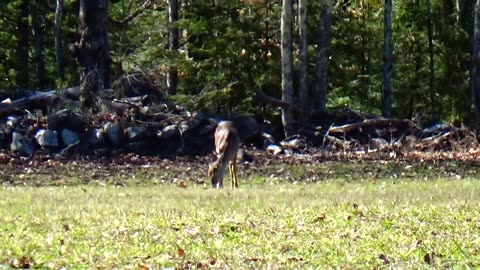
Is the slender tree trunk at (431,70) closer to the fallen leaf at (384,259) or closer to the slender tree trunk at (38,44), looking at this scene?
the slender tree trunk at (38,44)

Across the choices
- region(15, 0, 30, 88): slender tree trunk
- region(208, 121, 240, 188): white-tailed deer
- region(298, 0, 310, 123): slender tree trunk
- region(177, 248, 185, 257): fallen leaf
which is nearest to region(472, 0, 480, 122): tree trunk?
region(298, 0, 310, 123): slender tree trunk

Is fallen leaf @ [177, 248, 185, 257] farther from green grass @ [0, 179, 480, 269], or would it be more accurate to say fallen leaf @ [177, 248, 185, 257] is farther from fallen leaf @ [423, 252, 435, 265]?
fallen leaf @ [423, 252, 435, 265]

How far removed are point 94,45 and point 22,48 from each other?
15.4 m

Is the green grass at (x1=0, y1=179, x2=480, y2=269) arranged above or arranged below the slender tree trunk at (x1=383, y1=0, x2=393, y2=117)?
below

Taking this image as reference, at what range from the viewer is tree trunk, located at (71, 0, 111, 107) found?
29906 millimetres

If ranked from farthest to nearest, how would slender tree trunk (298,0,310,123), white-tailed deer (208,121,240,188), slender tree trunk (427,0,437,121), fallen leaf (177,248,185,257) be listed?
slender tree trunk (427,0,437,121), slender tree trunk (298,0,310,123), white-tailed deer (208,121,240,188), fallen leaf (177,248,185,257)

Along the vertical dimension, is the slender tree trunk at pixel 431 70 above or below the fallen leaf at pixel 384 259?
above

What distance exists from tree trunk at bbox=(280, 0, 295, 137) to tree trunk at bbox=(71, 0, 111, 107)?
15.2ft

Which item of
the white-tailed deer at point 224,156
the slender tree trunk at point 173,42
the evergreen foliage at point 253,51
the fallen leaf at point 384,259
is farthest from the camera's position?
the slender tree trunk at point 173,42

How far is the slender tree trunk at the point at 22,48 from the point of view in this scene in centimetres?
4381

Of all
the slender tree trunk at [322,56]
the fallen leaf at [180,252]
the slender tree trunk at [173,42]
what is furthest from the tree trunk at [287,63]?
the fallen leaf at [180,252]

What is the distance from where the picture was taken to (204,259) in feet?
34.3

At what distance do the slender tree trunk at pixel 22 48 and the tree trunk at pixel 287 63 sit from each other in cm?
1616

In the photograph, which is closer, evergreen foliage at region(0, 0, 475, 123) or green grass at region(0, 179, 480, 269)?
green grass at region(0, 179, 480, 269)
